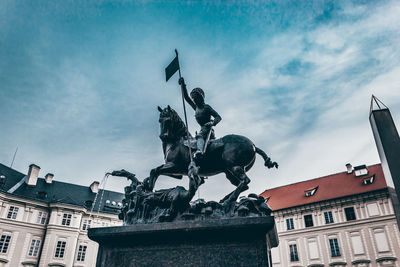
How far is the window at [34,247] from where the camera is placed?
Answer: 35.8 m

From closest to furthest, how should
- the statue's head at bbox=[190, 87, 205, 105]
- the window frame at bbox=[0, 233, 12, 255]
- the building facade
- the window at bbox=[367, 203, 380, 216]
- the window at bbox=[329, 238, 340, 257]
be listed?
the statue's head at bbox=[190, 87, 205, 105], the building facade, the window at bbox=[367, 203, 380, 216], the window at bbox=[329, 238, 340, 257], the window frame at bbox=[0, 233, 12, 255]

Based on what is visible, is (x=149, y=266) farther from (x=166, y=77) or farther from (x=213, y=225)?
(x=166, y=77)

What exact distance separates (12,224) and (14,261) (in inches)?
184

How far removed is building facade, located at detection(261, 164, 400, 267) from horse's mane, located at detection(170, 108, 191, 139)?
111 feet

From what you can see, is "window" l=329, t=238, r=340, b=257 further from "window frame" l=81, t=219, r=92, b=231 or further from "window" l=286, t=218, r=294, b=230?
"window frame" l=81, t=219, r=92, b=231

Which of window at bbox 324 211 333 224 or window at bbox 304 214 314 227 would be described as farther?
window at bbox 304 214 314 227

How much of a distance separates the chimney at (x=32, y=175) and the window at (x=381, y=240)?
4846cm

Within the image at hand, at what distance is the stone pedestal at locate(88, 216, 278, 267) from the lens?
441cm

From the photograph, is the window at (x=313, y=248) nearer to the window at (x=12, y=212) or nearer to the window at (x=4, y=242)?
the window at (x=4, y=242)

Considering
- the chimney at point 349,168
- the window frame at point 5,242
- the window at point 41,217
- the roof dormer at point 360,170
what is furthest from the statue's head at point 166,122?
the chimney at point 349,168

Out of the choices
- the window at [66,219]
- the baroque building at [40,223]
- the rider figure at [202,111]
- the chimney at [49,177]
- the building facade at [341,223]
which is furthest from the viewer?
the chimney at [49,177]

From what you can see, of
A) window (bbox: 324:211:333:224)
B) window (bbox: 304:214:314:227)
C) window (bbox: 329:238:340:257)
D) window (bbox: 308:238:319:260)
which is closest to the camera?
window (bbox: 329:238:340:257)

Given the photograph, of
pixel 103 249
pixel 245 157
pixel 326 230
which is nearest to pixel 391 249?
pixel 326 230

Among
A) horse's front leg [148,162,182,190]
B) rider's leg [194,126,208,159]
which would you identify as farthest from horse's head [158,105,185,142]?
horse's front leg [148,162,182,190]
